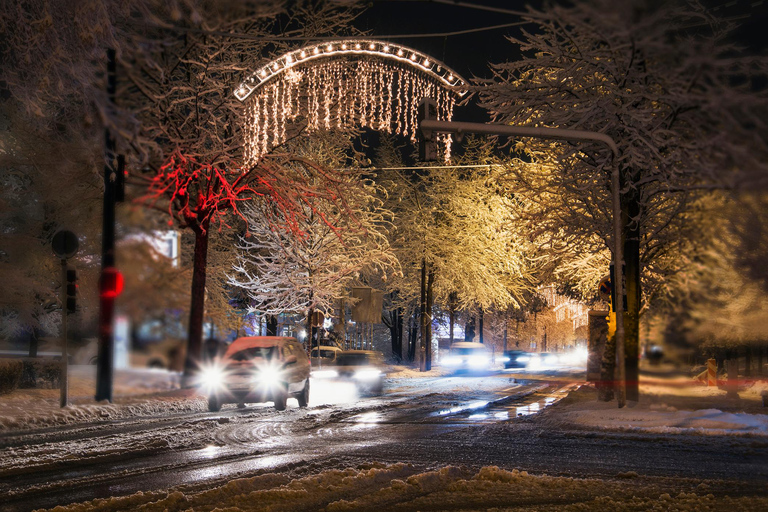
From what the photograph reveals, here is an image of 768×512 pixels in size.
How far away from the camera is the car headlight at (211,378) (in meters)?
2.79

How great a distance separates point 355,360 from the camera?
28953 mm

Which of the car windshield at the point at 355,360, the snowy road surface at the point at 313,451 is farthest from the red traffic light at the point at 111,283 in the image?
the car windshield at the point at 355,360

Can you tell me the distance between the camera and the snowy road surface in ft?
25.5

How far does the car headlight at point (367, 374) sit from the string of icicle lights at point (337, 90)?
23.9 meters

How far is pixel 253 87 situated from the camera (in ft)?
11.0

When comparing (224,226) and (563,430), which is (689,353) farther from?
(563,430)

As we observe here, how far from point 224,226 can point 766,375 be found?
2.42 meters

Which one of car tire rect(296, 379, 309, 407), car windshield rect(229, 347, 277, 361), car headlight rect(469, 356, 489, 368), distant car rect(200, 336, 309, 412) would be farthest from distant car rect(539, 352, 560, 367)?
car windshield rect(229, 347, 277, 361)

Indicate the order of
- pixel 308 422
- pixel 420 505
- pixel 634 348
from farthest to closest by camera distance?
pixel 308 422
pixel 420 505
pixel 634 348

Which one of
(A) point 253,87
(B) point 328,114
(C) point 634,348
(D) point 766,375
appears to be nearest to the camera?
(C) point 634,348

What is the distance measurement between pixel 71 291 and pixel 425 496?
3847mm

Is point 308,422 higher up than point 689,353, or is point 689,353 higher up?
point 689,353

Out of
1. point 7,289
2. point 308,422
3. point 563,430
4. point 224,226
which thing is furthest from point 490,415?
point 224,226

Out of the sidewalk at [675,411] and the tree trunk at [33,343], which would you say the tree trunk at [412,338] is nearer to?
the sidewalk at [675,411]
